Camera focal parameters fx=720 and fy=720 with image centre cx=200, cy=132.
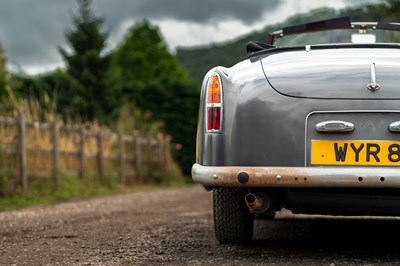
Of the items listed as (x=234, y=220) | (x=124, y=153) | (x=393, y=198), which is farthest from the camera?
(x=124, y=153)

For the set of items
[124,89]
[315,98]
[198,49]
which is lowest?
[315,98]

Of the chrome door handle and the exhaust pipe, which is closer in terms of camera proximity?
the chrome door handle

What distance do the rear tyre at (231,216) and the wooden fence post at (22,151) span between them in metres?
6.78

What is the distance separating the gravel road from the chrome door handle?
27.3 inches

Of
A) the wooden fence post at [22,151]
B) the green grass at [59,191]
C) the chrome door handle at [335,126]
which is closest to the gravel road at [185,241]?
the chrome door handle at [335,126]

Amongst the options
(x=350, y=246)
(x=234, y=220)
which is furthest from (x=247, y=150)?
(x=350, y=246)

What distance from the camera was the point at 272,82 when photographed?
3.84 m

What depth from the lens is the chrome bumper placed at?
11.6 feet

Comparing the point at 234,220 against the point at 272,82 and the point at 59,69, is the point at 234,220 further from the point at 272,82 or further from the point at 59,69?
the point at 59,69

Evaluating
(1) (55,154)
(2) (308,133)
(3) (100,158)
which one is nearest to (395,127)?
(2) (308,133)

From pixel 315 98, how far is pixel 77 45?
23.4 meters

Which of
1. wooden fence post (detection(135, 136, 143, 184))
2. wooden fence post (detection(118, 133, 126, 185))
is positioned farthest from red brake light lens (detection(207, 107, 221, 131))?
wooden fence post (detection(135, 136, 143, 184))

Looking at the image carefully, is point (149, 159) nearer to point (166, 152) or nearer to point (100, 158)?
point (166, 152)

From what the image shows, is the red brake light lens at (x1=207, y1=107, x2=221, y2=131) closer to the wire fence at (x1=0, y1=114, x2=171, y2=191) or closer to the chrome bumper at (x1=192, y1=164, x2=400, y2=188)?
the chrome bumper at (x1=192, y1=164, x2=400, y2=188)
